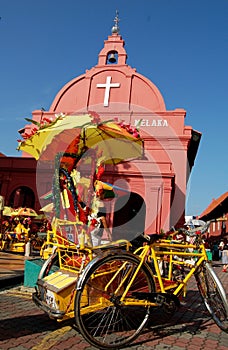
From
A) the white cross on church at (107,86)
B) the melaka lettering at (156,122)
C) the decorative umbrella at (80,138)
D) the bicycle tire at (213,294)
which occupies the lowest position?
the bicycle tire at (213,294)

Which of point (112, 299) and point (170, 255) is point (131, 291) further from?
point (170, 255)

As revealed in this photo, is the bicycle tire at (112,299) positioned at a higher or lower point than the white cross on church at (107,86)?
lower

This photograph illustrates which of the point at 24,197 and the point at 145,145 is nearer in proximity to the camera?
the point at 145,145

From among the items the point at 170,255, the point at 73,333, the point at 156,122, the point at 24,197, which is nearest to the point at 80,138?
the point at 170,255

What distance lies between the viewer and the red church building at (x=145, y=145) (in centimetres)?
1519

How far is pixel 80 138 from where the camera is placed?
19.1ft

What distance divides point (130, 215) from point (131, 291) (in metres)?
15.9

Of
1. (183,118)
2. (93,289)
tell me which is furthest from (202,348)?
(183,118)

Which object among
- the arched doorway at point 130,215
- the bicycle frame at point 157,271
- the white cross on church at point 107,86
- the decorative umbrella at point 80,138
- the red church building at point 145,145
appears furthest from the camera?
the white cross on church at point 107,86

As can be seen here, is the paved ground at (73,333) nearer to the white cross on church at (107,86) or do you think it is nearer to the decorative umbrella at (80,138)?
the decorative umbrella at (80,138)

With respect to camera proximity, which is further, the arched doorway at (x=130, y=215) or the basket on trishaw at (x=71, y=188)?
the arched doorway at (x=130, y=215)

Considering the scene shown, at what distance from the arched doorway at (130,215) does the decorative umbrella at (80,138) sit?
11052 millimetres

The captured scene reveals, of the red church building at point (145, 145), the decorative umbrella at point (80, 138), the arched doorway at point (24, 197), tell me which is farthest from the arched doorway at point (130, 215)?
the decorative umbrella at point (80, 138)

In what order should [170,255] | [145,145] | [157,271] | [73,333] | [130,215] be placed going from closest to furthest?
[73,333] < [157,271] < [170,255] < [145,145] < [130,215]
